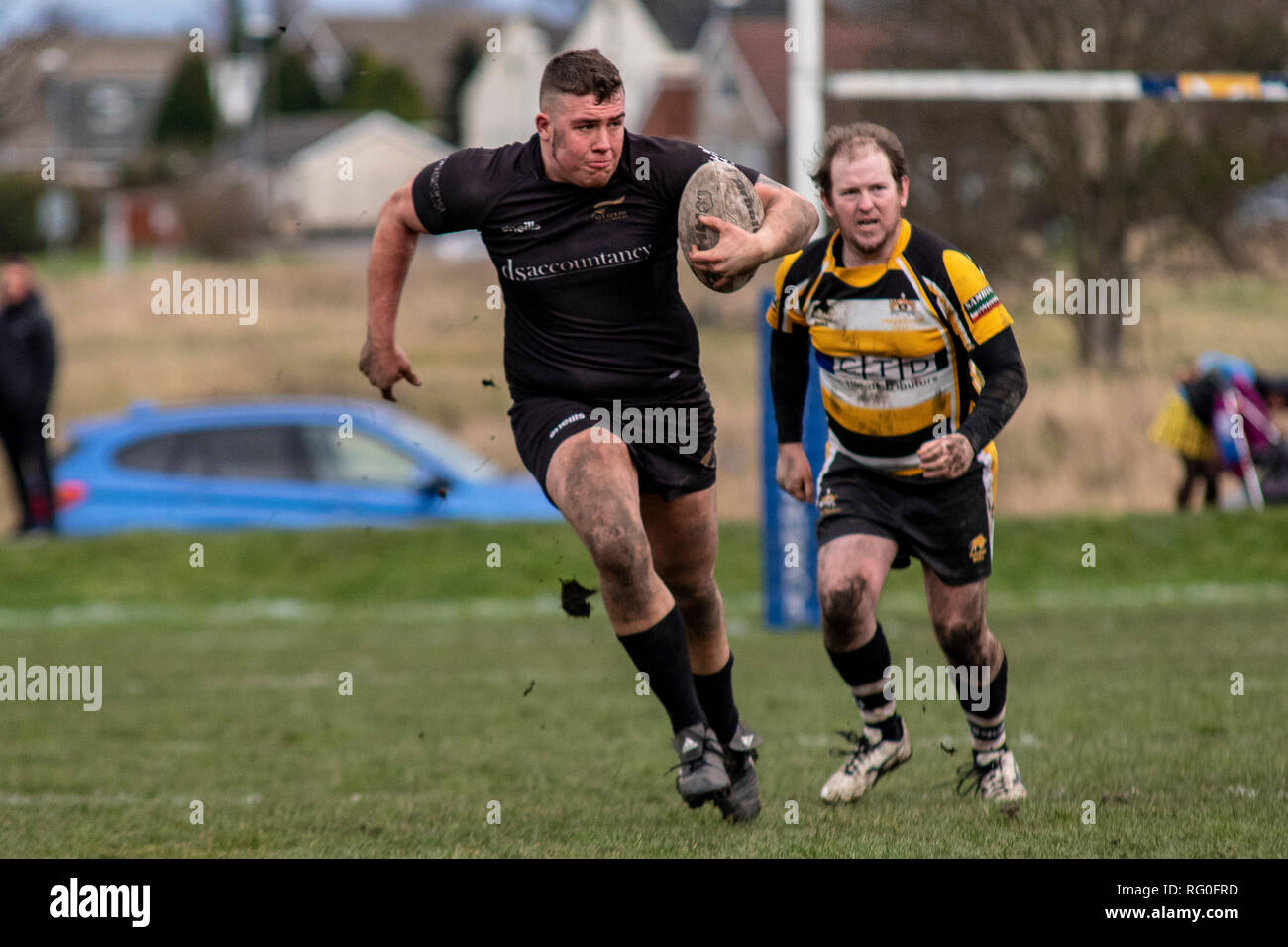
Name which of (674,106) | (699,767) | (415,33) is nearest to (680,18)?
(674,106)

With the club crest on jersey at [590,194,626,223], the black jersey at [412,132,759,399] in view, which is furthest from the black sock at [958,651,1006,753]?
the club crest on jersey at [590,194,626,223]

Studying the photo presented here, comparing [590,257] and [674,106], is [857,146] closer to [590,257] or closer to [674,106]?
[590,257]

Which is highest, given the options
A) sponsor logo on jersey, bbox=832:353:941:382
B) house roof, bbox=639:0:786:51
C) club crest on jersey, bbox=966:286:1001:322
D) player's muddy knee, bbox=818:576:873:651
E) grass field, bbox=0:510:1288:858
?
house roof, bbox=639:0:786:51

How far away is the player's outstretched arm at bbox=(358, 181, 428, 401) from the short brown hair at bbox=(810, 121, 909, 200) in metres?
1.32

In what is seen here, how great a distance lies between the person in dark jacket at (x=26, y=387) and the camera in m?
14.9

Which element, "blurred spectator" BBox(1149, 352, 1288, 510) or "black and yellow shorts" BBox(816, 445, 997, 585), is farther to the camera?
"blurred spectator" BBox(1149, 352, 1288, 510)

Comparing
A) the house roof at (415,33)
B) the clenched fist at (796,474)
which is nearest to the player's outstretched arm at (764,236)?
the clenched fist at (796,474)

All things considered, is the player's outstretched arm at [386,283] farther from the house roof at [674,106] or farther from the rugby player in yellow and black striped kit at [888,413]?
the house roof at [674,106]

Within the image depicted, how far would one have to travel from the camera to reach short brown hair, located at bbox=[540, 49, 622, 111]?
204 inches

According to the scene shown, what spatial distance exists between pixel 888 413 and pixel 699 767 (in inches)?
51.1

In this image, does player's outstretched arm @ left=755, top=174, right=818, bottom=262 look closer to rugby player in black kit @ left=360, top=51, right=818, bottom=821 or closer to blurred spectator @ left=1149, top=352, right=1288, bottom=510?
rugby player in black kit @ left=360, top=51, right=818, bottom=821

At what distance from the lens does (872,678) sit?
5.85 metres

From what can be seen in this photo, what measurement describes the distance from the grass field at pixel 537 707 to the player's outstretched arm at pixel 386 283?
4.95 feet
